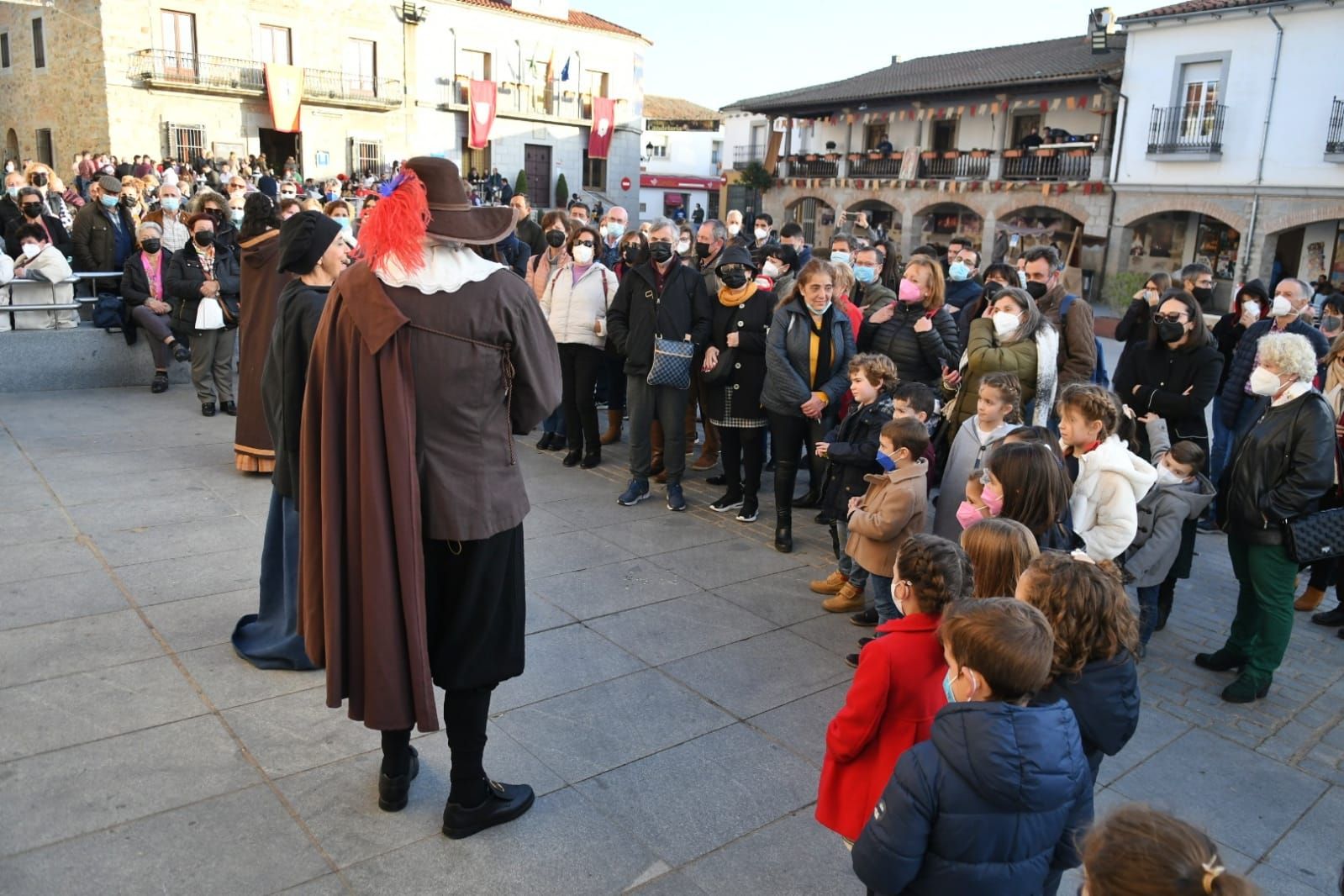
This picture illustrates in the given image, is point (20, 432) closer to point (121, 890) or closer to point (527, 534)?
point (527, 534)

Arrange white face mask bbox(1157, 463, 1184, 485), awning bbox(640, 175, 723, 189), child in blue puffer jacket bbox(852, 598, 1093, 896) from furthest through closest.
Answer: awning bbox(640, 175, 723, 189)
white face mask bbox(1157, 463, 1184, 485)
child in blue puffer jacket bbox(852, 598, 1093, 896)

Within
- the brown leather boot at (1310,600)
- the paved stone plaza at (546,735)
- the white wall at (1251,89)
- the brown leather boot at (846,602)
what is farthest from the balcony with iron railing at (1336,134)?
the brown leather boot at (846,602)

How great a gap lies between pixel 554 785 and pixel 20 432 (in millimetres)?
6153

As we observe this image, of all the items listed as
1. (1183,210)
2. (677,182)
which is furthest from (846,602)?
(677,182)

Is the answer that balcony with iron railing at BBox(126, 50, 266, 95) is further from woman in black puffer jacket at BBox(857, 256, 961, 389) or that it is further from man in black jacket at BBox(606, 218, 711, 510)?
woman in black puffer jacket at BBox(857, 256, 961, 389)

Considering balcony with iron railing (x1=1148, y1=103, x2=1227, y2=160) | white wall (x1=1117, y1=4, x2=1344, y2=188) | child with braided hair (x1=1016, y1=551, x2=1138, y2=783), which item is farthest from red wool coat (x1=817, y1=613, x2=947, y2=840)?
balcony with iron railing (x1=1148, y1=103, x2=1227, y2=160)

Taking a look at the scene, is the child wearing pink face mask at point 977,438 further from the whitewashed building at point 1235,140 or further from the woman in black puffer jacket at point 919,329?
the whitewashed building at point 1235,140

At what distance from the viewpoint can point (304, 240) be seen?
4.56 m

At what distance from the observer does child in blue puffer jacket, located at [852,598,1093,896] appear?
2.09 meters

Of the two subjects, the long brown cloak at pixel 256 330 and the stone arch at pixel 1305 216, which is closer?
the long brown cloak at pixel 256 330

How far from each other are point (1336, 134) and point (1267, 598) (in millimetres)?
22243

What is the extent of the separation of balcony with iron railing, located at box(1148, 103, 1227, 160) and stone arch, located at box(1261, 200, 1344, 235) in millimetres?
2133

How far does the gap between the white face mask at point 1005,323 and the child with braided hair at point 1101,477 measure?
1.23 m

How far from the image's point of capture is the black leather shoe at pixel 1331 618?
17.9 ft
